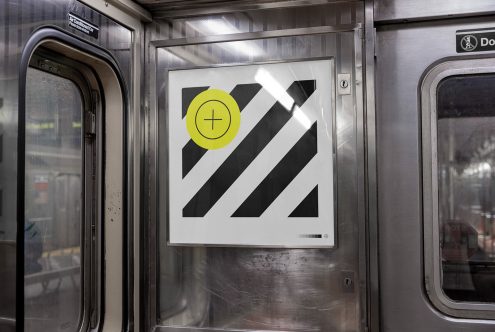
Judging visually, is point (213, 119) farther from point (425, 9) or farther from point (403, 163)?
point (425, 9)

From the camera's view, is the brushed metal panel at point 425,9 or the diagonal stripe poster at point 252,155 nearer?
the brushed metal panel at point 425,9

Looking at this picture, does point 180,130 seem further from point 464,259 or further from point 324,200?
point 464,259

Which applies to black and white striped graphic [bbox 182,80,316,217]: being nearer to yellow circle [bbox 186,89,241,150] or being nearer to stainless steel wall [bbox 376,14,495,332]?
yellow circle [bbox 186,89,241,150]

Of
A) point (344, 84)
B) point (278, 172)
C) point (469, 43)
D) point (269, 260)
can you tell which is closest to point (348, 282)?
point (269, 260)

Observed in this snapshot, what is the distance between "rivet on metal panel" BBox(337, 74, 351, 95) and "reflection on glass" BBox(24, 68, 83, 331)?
1.22m

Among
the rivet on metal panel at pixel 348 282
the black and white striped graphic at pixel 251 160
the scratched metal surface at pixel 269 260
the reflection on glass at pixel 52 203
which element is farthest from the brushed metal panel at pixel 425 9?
the reflection on glass at pixel 52 203

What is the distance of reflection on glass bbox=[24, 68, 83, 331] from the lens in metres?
2.02

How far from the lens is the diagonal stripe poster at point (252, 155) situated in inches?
91.4

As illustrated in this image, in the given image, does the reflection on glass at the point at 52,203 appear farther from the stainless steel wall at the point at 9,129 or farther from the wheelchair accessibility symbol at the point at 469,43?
the wheelchair accessibility symbol at the point at 469,43

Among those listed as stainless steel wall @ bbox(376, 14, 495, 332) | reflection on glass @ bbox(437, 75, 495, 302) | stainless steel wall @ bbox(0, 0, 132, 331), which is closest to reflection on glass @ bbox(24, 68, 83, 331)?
stainless steel wall @ bbox(0, 0, 132, 331)

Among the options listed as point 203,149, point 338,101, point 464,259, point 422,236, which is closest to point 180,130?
point 203,149

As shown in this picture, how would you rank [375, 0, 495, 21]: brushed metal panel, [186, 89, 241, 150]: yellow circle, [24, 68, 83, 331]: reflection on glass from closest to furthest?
1. [24, 68, 83, 331]: reflection on glass
2. [375, 0, 495, 21]: brushed metal panel
3. [186, 89, 241, 150]: yellow circle

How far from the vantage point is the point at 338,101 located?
2312 millimetres

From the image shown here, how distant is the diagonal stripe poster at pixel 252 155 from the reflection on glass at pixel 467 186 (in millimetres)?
526
